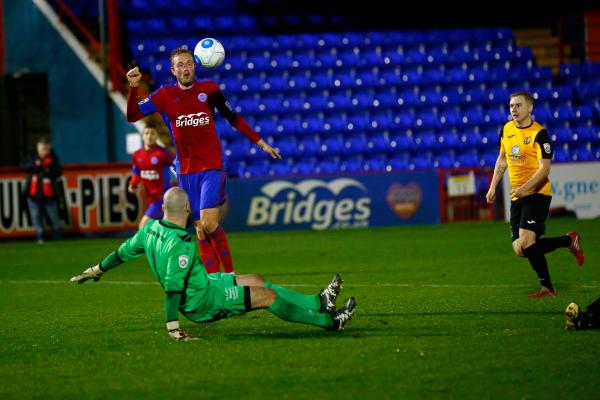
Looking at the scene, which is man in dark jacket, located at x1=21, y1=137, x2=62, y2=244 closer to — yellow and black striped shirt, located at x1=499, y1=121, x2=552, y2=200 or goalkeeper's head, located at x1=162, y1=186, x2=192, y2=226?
yellow and black striped shirt, located at x1=499, y1=121, x2=552, y2=200

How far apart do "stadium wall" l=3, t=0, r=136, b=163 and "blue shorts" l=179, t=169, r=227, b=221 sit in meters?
13.2

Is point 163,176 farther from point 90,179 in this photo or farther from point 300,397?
point 300,397

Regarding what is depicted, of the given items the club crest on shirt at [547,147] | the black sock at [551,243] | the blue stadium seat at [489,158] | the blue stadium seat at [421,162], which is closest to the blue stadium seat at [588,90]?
the blue stadium seat at [489,158]

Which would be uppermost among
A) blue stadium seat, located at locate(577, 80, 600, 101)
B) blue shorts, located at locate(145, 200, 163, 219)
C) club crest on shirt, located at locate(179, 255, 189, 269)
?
blue stadium seat, located at locate(577, 80, 600, 101)

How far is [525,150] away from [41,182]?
36.6 ft

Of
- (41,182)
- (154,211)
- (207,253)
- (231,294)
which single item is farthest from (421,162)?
(231,294)

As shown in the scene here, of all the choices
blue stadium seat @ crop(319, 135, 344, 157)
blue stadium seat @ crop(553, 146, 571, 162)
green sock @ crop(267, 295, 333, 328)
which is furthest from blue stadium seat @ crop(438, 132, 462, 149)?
green sock @ crop(267, 295, 333, 328)

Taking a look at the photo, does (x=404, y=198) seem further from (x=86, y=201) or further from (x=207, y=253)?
(x=207, y=253)

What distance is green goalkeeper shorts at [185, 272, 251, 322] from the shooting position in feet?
22.5

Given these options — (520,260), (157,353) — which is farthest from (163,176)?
(157,353)

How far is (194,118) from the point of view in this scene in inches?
352

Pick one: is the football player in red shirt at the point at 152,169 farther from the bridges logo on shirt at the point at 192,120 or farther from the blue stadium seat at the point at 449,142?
the blue stadium seat at the point at 449,142

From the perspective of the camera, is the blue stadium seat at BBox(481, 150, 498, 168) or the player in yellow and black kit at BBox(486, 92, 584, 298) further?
the blue stadium seat at BBox(481, 150, 498, 168)

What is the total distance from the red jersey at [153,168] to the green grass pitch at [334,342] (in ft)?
4.91
